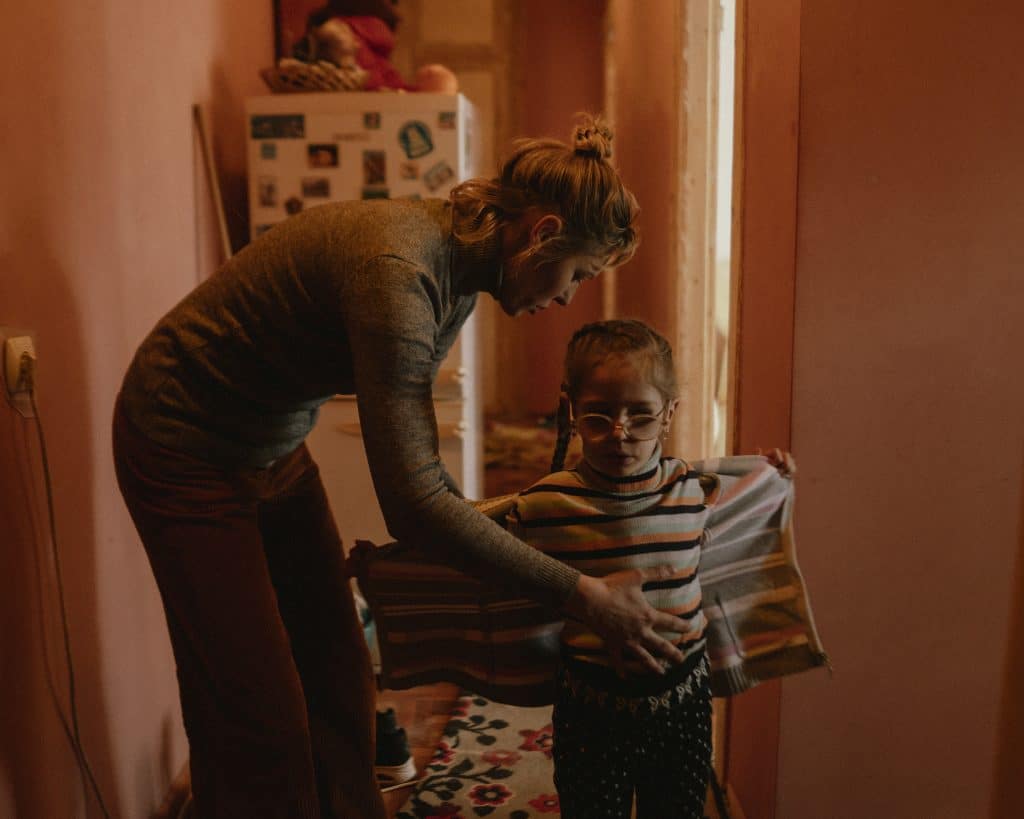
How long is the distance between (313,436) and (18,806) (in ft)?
4.95

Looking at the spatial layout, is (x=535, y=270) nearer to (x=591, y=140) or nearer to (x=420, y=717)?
(x=591, y=140)

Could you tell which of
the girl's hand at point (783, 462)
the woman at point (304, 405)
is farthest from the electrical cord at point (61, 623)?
the girl's hand at point (783, 462)

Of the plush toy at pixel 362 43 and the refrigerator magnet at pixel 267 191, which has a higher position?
the plush toy at pixel 362 43

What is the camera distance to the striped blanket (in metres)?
1.41

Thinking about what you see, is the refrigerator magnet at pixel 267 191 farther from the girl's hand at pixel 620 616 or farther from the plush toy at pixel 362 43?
the girl's hand at pixel 620 616

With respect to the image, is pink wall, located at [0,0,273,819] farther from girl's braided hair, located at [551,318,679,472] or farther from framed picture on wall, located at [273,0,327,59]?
framed picture on wall, located at [273,0,327,59]

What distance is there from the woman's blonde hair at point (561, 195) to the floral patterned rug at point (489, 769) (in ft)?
4.18

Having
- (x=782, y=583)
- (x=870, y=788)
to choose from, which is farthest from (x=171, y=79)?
(x=870, y=788)

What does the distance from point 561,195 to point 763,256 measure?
516mm

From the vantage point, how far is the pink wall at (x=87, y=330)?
4.30ft

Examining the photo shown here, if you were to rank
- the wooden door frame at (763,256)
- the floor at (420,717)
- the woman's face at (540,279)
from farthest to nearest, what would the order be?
the floor at (420,717) < the wooden door frame at (763,256) < the woman's face at (540,279)

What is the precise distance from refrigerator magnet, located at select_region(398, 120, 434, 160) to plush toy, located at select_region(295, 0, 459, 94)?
0.25 meters

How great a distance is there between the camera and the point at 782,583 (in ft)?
4.77

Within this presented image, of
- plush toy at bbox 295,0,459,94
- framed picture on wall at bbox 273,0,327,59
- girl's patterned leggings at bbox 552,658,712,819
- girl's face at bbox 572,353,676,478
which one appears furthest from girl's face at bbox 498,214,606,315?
framed picture on wall at bbox 273,0,327,59
